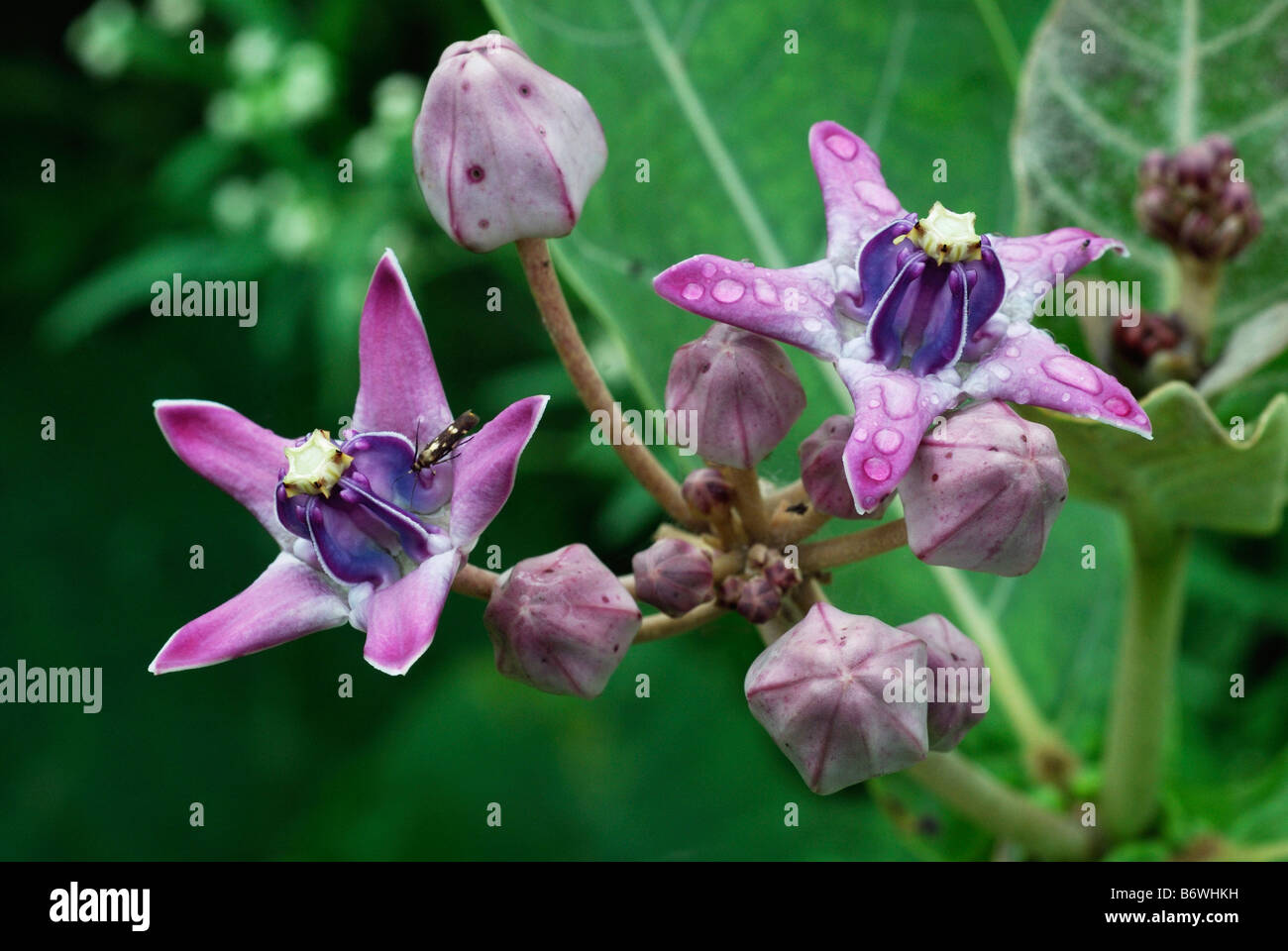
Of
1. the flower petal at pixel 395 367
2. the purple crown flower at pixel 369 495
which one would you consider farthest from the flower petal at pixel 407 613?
the flower petal at pixel 395 367

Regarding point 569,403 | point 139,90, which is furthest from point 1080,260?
point 139,90

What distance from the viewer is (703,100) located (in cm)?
204

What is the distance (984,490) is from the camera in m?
1.21

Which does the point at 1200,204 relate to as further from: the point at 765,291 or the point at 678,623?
the point at 678,623

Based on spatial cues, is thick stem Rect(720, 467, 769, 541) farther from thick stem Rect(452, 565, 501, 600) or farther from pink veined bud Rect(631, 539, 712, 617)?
thick stem Rect(452, 565, 501, 600)

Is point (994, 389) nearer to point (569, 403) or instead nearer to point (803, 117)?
point (803, 117)

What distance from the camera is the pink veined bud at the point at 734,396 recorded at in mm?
1322

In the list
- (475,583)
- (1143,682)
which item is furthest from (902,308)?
(1143,682)

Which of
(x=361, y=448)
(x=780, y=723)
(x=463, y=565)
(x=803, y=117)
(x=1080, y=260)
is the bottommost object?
(x=780, y=723)

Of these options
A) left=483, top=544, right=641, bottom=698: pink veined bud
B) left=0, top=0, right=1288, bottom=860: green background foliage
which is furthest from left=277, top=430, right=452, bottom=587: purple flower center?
left=0, top=0, right=1288, bottom=860: green background foliage

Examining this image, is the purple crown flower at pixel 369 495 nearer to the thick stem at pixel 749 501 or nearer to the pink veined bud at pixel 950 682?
the thick stem at pixel 749 501

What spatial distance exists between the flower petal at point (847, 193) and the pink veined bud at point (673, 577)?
34 cm

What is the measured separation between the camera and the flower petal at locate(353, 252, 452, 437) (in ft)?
4.48

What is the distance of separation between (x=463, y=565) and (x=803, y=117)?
1.04 metres
